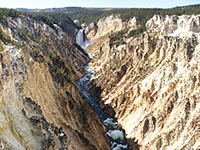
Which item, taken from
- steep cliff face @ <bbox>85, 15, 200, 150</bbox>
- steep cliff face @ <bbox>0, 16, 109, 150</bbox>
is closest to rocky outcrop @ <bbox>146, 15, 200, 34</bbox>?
steep cliff face @ <bbox>85, 15, 200, 150</bbox>

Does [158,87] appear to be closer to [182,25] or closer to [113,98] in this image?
[113,98]

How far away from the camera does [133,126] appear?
30250mm

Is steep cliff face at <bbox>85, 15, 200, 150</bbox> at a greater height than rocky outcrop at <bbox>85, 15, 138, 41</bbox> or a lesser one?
lesser

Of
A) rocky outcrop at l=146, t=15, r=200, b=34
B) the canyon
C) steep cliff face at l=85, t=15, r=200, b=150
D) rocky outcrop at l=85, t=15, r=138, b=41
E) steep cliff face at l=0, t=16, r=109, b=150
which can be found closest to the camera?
steep cliff face at l=0, t=16, r=109, b=150

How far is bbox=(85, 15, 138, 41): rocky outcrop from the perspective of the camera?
84119 millimetres

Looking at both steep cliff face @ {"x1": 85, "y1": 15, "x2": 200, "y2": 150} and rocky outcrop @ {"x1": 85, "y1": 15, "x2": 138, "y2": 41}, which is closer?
steep cliff face @ {"x1": 85, "y1": 15, "x2": 200, "y2": 150}

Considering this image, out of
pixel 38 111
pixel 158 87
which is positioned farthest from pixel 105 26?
pixel 38 111

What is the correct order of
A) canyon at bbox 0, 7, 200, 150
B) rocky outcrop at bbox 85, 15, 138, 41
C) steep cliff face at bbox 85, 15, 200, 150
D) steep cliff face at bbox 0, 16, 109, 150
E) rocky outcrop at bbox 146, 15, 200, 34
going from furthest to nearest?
rocky outcrop at bbox 85, 15, 138, 41, rocky outcrop at bbox 146, 15, 200, 34, steep cliff face at bbox 85, 15, 200, 150, canyon at bbox 0, 7, 200, 150, steep cliff face at bbox 0, 16, 109, 150

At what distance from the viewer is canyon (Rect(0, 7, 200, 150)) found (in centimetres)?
1554

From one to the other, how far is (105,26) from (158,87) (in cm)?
6736

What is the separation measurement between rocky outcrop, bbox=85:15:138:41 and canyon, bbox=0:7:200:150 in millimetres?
39144

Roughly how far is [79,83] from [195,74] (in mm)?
27469

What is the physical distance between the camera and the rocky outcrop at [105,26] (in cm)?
8412

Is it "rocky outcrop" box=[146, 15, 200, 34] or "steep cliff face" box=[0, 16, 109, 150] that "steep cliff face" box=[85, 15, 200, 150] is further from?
"steep cliff face" box=[0, 16, 109, 150]
